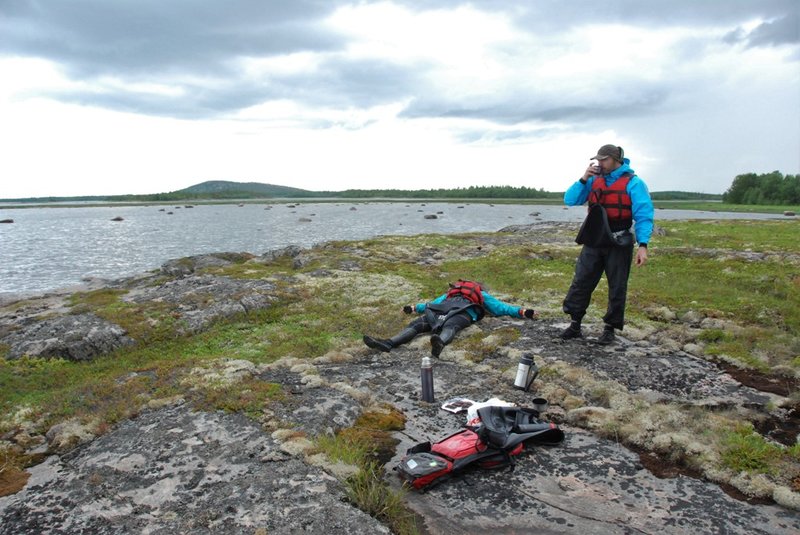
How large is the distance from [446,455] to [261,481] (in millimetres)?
2519

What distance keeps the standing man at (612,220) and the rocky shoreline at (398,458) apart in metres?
1.70

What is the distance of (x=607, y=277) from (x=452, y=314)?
427 centimetres

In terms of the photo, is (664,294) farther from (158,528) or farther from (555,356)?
(158,528)

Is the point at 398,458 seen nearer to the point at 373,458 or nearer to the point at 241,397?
the point at 373,458

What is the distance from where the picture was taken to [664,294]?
17.7 metres

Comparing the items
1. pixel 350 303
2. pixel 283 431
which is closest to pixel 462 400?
pixel 283 431

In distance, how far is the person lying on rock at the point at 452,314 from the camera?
12.9 meters

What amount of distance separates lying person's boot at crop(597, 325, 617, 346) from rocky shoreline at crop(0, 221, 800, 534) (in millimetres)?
243

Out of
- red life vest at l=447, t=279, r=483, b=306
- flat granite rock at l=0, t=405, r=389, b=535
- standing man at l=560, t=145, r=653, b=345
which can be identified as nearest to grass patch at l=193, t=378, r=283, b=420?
flat granite rock at l=0, t=405, r=389, b=535

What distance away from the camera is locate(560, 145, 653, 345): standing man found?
10.9 m

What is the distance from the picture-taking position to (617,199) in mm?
11078

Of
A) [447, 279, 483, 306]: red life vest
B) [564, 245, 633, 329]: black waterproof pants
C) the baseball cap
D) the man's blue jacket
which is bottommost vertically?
[447, 279, 483, 306]: red life vest

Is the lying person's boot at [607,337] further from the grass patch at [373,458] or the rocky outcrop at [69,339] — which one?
the rocky outcrop at [69,339]

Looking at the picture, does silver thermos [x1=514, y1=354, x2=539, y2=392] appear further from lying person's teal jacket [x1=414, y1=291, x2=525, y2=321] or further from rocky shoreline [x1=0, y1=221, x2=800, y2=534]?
lying person's teal jacket [x1=414, y1=291, x2=525, y2=321]
